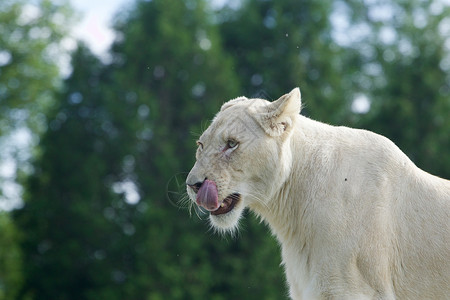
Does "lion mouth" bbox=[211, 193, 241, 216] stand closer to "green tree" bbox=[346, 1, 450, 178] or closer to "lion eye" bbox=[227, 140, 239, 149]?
"lion eye" bbox=[227, 140, 239, 149]

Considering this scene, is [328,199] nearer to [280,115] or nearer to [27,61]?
[280,115]

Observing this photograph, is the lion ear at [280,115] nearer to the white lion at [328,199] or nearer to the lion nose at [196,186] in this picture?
A: the white lion at [328,199]

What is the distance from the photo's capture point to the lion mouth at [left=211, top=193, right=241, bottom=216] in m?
7.10

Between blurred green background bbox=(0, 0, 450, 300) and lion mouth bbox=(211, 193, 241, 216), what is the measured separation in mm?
19196

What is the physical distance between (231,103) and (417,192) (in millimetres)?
1975

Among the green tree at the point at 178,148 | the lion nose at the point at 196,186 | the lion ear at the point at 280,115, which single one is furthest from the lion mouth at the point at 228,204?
the green tree at the point at 178,148

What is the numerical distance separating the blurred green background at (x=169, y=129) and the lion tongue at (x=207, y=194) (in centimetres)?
1948

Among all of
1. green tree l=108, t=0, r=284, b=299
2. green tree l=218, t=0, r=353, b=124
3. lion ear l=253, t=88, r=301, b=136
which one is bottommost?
lion ear l=253, t=88, r=301, b=136

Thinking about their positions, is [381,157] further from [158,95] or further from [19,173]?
[19,173]

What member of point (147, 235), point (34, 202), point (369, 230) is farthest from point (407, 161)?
point (34, 202)

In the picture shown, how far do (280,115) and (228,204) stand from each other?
A: 98cm

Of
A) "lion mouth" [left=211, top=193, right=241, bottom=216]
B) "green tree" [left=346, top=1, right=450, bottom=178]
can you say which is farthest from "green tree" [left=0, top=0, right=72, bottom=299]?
"lion mouth" [left=211, top=193, right=241, bottom=216]

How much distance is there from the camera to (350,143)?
Answer: 7066 mm

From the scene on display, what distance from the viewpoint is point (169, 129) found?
30250 millimetres
